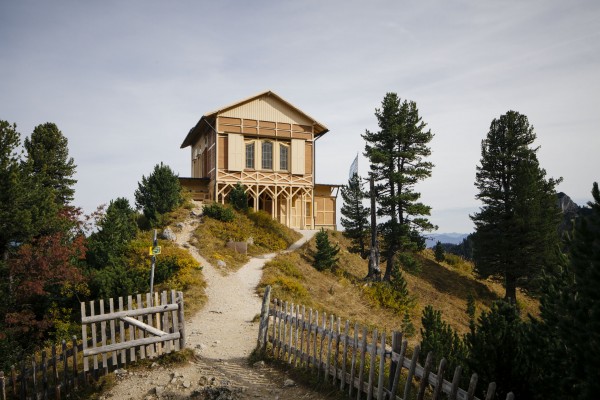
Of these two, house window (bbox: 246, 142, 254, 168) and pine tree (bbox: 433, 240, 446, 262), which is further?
pine tree (bbox: 433, 240, 446, 262)

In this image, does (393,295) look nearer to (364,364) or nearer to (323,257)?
(323,257)

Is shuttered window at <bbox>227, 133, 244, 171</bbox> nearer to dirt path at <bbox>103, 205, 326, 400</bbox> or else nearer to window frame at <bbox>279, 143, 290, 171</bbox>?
window frame at <bbox>279, 143, 290, 171</bbox>

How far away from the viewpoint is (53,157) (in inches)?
1110

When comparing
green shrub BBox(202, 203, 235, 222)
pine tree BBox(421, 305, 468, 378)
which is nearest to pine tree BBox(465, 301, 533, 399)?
pine tree BBox(421, 305, 468, 378)

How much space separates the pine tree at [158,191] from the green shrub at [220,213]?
9.35ft

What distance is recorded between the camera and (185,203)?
34.1 metres

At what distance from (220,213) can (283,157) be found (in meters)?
9.08

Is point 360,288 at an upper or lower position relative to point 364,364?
lower

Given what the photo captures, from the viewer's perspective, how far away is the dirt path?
8789mm

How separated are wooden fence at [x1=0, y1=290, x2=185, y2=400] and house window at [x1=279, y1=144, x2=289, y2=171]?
88.8 ft

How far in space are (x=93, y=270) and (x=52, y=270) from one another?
1685mm

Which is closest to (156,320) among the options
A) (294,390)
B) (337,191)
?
(294,390)

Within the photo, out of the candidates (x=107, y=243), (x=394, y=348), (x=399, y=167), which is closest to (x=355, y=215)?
(x=399, y=167)

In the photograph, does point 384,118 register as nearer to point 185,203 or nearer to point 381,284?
point 381,284
